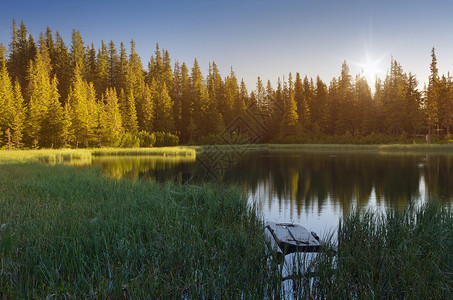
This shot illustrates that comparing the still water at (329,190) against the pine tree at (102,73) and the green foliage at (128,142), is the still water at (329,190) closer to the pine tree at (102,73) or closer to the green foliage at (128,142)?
the green foliage at (128,142)

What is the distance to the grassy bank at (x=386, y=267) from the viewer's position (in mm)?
4160

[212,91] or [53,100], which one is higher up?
[212,91]

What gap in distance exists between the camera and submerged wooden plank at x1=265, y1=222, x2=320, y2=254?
6648mm

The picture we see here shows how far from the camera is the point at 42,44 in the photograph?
60.6 m

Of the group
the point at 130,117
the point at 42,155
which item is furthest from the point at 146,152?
the point at 130,117

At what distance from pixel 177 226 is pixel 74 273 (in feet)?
6.77

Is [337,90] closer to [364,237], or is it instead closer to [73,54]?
[73,54]

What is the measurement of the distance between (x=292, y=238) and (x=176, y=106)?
64701mm

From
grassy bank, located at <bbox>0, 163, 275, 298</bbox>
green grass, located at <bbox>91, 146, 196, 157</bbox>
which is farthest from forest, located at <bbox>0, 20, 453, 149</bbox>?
grassy bank, located at <bbox>0, 163, 275, 298</bbox>

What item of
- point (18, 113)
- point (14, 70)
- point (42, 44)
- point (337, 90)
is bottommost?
point (18, 113)

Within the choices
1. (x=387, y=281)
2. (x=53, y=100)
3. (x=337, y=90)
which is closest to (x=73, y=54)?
(x=53, y=100)

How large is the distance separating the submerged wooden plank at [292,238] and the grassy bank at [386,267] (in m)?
0.69

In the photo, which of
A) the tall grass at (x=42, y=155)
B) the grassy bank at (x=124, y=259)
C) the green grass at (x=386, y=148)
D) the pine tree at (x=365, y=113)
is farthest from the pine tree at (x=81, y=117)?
the pine tree at (x=365, y=113)

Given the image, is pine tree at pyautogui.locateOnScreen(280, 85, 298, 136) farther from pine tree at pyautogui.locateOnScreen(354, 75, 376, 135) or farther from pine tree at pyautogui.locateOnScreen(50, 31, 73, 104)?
pine tree at pyautogui.locateOnScreen(50, 31, 73, 104)
